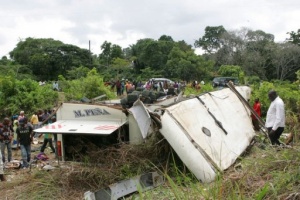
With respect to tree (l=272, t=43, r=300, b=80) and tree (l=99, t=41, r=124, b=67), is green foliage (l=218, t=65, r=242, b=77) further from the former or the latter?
tree (l=99, t=41, r=124, b=67)

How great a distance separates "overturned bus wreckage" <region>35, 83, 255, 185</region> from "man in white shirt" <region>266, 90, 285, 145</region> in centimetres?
42

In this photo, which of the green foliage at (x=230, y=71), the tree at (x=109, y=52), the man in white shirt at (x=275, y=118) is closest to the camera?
the man in white shirt at (x=275, y=118)

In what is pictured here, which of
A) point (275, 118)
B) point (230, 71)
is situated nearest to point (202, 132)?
point (275, 118)

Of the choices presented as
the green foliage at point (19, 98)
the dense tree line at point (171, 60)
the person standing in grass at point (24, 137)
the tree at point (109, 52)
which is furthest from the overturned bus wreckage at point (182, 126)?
the tree at point (109, 52)

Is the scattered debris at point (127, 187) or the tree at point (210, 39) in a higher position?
the tree at point (210, 39)

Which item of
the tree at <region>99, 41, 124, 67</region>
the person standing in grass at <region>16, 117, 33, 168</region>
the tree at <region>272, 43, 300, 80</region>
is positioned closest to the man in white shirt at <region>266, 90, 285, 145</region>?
the person standing in grass at <region>16, 117, 33, 168</region>

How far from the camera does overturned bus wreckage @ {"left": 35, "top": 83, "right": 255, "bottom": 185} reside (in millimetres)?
4789

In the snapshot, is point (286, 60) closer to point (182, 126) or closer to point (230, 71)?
point (230, 71)

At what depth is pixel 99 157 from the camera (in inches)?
211

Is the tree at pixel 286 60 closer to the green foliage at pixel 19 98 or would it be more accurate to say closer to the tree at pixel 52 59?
the tree at pixel 52 59

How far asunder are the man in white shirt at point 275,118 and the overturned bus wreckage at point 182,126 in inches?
16.6

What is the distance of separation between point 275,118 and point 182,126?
95.5 inches

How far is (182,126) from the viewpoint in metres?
→ 5.06

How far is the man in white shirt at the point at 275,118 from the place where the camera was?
651 centimetres
